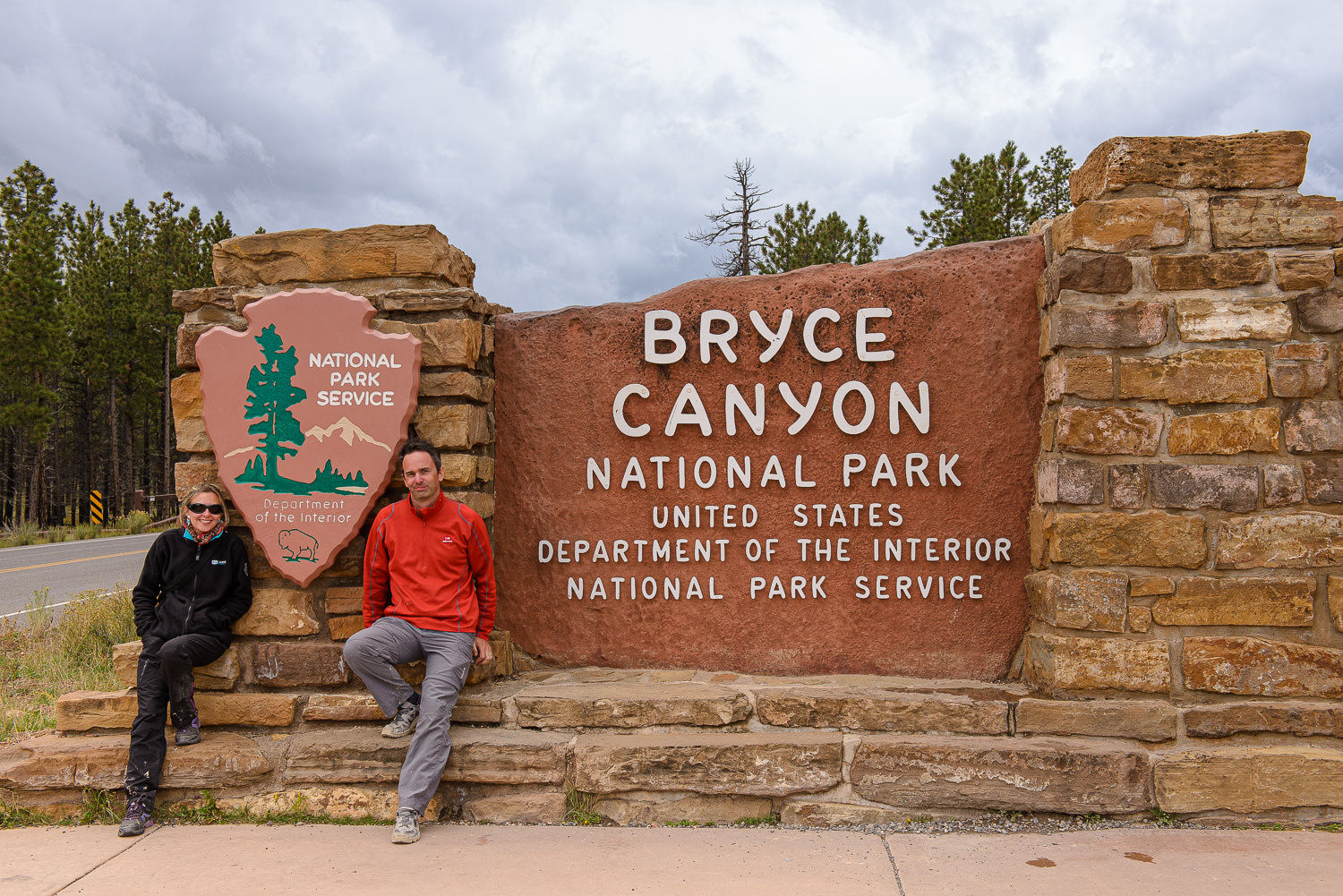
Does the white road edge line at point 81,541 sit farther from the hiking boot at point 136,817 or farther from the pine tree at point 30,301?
the hiking boot at point 136,817

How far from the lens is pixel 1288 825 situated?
10.9 ft

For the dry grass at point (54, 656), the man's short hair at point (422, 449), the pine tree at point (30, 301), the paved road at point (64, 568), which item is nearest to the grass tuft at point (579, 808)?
the man's short hair at point (422, 449)

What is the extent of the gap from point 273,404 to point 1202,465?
149 inches

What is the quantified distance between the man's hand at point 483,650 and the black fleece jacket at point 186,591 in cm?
102

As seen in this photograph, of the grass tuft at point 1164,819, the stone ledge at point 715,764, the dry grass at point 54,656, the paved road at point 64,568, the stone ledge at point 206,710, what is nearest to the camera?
the grass tuft at point 1164,819

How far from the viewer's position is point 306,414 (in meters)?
3.80

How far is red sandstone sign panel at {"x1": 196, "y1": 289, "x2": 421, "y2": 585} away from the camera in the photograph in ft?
12.3

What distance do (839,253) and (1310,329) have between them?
13930 millimetres

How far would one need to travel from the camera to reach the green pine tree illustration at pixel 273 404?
3.79 meters

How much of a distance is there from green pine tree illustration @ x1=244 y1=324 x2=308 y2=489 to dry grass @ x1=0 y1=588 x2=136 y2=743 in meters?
2.31

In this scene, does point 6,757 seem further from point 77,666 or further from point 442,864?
point 77,666

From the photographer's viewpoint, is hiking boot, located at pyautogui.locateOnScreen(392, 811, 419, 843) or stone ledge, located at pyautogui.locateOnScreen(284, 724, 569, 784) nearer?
hiking boot, located at pyautogui.locateOnScreen(392, 811, 419, 843)

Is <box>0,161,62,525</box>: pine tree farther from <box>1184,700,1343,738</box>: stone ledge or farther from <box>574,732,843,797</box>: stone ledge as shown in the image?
<box>1184,700,1343,738</box>: stone ledge

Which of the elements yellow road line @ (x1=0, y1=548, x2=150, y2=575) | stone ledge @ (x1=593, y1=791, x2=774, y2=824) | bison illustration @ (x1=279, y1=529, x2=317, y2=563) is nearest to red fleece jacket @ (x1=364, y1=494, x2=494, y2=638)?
bison illustration @ (x1=279, y1=529, x2=317, y2=563)
